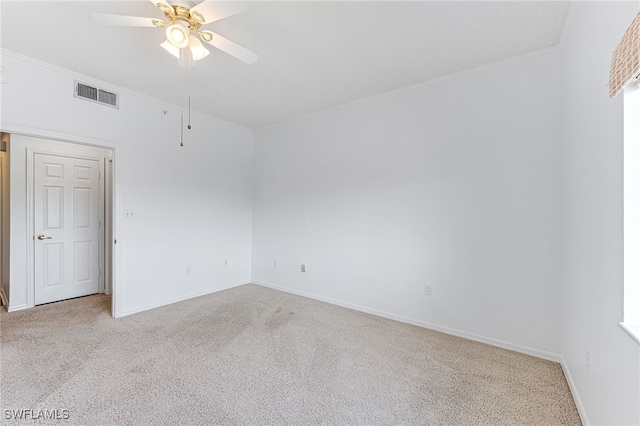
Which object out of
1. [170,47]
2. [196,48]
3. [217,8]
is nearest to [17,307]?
[170,47]

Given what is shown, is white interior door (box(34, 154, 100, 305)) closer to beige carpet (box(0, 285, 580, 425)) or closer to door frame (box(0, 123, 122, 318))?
→ door frame (box(0, 123, 122, 318))

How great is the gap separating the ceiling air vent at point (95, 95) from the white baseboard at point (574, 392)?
480 centimetres

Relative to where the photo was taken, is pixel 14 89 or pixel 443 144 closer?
pixel 14 89

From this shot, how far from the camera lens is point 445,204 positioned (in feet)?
9.29

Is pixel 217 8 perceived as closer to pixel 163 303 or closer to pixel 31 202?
pixel 163 303

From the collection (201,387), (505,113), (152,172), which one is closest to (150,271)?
(152,172)

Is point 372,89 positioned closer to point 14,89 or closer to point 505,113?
point 505,113

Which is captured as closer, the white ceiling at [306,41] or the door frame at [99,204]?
the white ceiling at [306,41]

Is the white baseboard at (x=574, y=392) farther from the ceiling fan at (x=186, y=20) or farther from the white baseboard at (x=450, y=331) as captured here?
the ceiling fan at (x=186, y=20)

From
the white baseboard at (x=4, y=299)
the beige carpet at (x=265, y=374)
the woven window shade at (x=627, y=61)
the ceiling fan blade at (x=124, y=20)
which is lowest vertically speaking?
the beige carpet at (x=265, y=374)

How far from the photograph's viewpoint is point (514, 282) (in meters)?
2.47

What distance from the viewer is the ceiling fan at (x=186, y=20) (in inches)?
63.7

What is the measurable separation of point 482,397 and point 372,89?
9.80 ft

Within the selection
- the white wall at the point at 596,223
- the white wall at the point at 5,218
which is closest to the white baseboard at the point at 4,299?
the white wall at the point at 5,218
